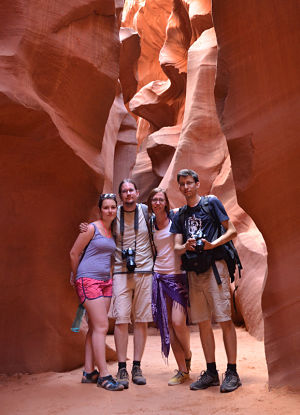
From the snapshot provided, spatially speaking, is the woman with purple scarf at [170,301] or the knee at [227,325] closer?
the knee at [227,325]

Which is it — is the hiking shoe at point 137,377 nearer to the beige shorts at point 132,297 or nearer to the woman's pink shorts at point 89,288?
the beige shorts at point 132,297

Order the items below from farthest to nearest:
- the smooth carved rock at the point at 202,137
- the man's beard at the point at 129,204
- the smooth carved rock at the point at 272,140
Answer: the smooth carved rock at the point at 202,137
the man's beard at the point at 129,204
the smooth carved rock at the point at 272,140

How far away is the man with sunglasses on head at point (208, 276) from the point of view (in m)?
3.85

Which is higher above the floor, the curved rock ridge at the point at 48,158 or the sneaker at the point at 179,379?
the curved rock ridge at the point at 48,158

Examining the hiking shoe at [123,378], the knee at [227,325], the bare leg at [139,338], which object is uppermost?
the knee at [227,325]

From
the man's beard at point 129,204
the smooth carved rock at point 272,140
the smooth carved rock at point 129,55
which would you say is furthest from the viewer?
the smooth carved rock at point 129,55

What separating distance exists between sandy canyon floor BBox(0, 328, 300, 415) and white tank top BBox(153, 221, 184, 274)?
1.07 m

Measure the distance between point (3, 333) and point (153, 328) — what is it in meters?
5.41

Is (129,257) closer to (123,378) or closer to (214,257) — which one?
(214,257)

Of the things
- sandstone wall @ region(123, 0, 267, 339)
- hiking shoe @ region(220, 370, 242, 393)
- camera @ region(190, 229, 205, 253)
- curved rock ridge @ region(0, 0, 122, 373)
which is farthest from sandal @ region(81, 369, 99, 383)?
sandstone wall @ region(123, 0, 267, 339)

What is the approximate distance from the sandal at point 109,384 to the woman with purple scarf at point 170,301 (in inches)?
20.4

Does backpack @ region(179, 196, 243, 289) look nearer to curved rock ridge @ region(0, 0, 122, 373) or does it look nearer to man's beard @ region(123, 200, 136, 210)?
man's beard @ region(123, 200, 136, 210)

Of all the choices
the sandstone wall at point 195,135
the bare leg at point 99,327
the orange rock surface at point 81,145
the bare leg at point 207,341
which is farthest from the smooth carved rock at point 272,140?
the sandstone wall at point 195,135

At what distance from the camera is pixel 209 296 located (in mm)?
3963
